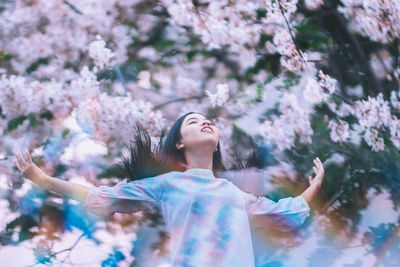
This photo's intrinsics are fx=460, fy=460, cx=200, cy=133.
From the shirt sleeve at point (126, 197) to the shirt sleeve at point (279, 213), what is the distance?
41 centimetres

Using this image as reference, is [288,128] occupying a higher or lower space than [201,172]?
lower

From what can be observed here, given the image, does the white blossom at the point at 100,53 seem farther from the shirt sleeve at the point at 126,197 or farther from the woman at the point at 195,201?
the shirt sleeve at the point at 126,197

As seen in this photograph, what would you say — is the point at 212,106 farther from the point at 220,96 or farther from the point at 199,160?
the point at 199,160

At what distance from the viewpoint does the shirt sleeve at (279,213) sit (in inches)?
78.0

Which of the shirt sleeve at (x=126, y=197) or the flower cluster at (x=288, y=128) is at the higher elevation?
the shirt sleeve at (x=126, y=197)

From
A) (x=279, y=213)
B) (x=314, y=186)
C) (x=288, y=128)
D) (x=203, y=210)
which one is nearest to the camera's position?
(x=203, y=210)

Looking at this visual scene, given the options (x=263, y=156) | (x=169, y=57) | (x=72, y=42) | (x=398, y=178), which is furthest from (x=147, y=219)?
(x=398, y=178)

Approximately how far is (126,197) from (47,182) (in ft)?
1.06

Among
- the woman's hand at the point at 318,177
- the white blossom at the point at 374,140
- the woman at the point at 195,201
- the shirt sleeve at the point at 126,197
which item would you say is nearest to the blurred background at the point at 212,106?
the white blossom at the point at 374,140

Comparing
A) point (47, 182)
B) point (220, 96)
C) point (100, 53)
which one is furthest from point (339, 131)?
point (47, 182)

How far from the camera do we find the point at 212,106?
2.68 m

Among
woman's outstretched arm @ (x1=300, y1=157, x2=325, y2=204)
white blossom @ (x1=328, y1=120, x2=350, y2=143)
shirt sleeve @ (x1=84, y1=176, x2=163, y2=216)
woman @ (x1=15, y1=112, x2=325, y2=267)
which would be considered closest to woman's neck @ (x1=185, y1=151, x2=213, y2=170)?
woman @ (x1=15, y1=112, x2=325, y2=267)

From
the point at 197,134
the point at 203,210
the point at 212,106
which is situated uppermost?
the point at 197,134

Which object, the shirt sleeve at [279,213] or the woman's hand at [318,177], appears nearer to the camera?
the shirt sleeve at [279,213]
